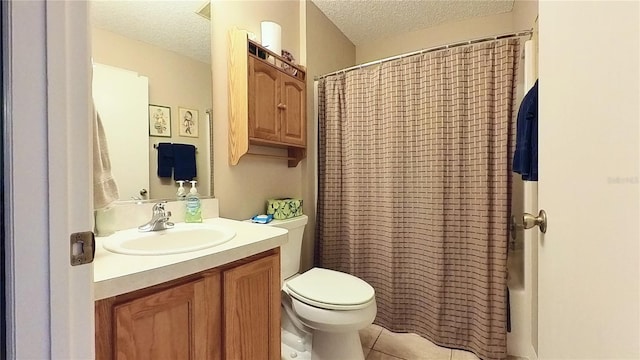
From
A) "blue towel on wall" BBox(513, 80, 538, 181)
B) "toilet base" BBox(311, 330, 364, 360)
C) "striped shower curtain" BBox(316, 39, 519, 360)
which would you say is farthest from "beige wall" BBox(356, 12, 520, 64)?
"toilet base" BBox(311, 330, 364, 360)

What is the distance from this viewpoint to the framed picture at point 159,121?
1.27 metres

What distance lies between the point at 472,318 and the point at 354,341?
708mm

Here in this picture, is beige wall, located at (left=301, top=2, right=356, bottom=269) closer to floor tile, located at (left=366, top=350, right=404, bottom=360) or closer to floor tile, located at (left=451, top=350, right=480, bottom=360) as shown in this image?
floor tile, located at (left=366, top=350, right=404, bottom=360)

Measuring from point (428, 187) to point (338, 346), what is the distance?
38.4 inches

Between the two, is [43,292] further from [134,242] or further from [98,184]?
[134,242]

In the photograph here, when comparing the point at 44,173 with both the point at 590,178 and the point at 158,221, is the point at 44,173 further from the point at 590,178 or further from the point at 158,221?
the point at 590,178

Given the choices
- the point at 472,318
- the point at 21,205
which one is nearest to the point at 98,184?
the point at 21,205

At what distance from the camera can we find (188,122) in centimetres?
140

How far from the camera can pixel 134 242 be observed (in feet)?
3.36

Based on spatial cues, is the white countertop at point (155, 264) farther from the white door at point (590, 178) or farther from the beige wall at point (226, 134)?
the white door at point (590, 178)

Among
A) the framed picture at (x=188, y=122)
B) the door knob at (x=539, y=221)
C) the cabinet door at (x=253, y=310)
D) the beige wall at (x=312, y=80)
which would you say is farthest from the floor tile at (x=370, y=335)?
the framed picture at (x=188, y=122)

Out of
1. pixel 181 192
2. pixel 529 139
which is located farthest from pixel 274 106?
pixel 529 139

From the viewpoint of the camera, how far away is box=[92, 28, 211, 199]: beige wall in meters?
1.15

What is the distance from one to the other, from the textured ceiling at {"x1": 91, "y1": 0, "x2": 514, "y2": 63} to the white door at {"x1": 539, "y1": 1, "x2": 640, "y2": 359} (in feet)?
4.73
